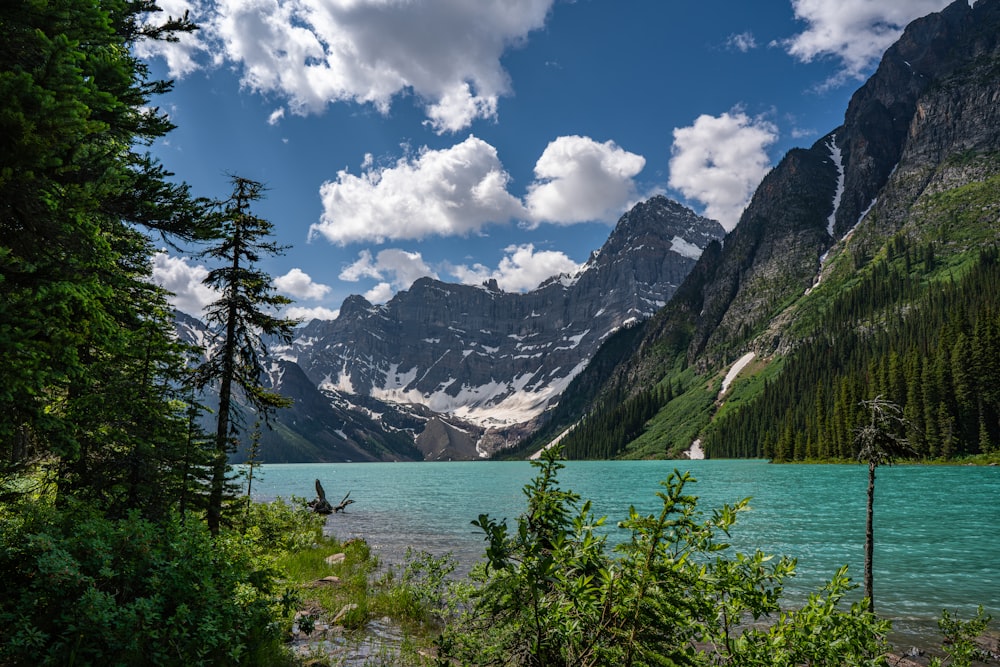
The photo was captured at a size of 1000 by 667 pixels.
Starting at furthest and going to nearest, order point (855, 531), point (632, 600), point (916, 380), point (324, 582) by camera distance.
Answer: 1. point (916, 380)
2. point (855, 531)
3. point (324, 582)
4. point (632, 600)

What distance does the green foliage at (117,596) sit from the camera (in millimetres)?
6254

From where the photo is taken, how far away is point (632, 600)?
4.27 m

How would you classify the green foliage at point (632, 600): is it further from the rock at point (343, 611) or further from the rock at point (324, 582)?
the rock at point (324, 582)

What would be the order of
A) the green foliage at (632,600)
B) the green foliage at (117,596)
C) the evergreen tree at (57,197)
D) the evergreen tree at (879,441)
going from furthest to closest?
1. the evergreen tree at (879,441)
2. the evergreen tree at (57,197)
3. the green foliage at (117,596)
4. the green foliage at (632,600)

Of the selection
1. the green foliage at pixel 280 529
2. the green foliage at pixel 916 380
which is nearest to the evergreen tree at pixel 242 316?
the green foliage at pixel 280 529

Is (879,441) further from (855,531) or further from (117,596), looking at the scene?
(855,531)

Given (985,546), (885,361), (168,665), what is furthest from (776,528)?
(885,361)

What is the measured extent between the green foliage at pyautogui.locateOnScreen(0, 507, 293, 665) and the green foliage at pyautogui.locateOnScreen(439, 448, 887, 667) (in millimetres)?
4521

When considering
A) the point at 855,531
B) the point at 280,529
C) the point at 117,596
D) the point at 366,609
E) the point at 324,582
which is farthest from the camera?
the point at 855,531

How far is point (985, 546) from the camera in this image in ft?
92.7

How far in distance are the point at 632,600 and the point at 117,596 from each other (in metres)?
7.42

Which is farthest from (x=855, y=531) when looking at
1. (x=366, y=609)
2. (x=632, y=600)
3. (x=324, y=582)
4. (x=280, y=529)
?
(x=632, y=600)

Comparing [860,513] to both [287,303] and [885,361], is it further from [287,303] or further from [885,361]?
[885,361]

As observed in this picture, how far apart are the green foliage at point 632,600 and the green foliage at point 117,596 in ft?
14.8
